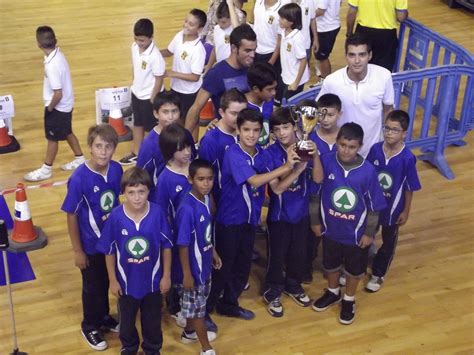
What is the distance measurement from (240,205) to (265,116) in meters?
0.67

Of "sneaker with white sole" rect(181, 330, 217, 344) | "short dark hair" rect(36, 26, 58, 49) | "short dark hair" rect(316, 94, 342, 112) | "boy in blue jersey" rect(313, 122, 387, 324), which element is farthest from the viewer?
"short dark hair" rect(36, 26, 58, 49)

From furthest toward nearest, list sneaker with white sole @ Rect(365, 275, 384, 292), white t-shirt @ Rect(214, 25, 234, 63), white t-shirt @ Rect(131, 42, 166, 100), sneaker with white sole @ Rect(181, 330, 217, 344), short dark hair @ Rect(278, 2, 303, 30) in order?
1. white t-shirt @ Rect(214, 25, 234, 63)
2. short dark hair @ Rect(278, 2, 303, 30)
3. white t-shirt @ Rect(131, 42, 166, 100)
4. sneaker with white sole @ Rect(365, 275, 384, 292)
5. sneaker with white sole @ Rect(181, 330, 217, 344)

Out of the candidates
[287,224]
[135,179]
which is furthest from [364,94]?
[135,179]

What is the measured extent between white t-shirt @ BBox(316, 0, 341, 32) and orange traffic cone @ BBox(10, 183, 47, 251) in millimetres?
3861

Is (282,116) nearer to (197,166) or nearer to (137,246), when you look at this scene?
(197,166)

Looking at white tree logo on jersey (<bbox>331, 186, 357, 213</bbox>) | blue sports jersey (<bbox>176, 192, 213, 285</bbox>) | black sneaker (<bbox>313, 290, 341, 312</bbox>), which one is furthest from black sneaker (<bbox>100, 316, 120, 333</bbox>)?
white tree logo on jersey (<bbox>331, 186, 357, 213</bbox>)

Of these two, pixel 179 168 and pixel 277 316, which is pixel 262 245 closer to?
pixel 277 316

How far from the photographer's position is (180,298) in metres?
5.13

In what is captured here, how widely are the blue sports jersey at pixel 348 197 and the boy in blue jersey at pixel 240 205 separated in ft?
1.14

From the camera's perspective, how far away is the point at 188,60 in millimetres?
7070

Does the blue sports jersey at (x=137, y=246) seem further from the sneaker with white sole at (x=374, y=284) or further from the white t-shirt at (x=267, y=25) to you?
the white t-shirt at (x=267, y=25)

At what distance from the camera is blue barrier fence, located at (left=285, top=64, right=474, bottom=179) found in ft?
23.3

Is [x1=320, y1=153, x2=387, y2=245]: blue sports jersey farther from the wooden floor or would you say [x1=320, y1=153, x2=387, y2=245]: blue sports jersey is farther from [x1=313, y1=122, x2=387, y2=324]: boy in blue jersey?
the wooden floor

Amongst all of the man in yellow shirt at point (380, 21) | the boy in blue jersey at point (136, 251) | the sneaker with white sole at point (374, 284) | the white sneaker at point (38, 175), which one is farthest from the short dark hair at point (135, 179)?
the man in yellow shirt at point (380, 21)
